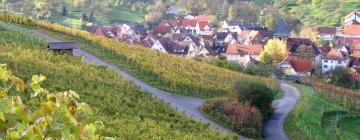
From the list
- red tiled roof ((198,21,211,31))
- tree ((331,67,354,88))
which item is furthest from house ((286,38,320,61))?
red tiled roof ((198,21,211,31))

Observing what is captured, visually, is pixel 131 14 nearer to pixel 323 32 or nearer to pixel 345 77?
pixel 323 32

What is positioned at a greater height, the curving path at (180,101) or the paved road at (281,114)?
the curving path at (180,101)

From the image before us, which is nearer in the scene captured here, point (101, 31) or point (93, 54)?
point (93, 54)

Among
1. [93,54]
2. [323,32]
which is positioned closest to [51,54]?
[93,54]

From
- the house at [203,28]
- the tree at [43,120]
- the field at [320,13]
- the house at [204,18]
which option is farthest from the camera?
the field at [320,13]

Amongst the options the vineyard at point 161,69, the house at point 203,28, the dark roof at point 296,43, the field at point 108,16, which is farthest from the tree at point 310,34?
the vineyard at point 161,69

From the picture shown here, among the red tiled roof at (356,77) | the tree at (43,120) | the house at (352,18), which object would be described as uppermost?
the house at (352,18)

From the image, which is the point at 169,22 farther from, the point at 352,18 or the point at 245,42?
the point at 352,18

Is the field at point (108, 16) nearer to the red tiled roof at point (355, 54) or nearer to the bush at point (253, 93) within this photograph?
the red tiled roof at point (355, 54)
